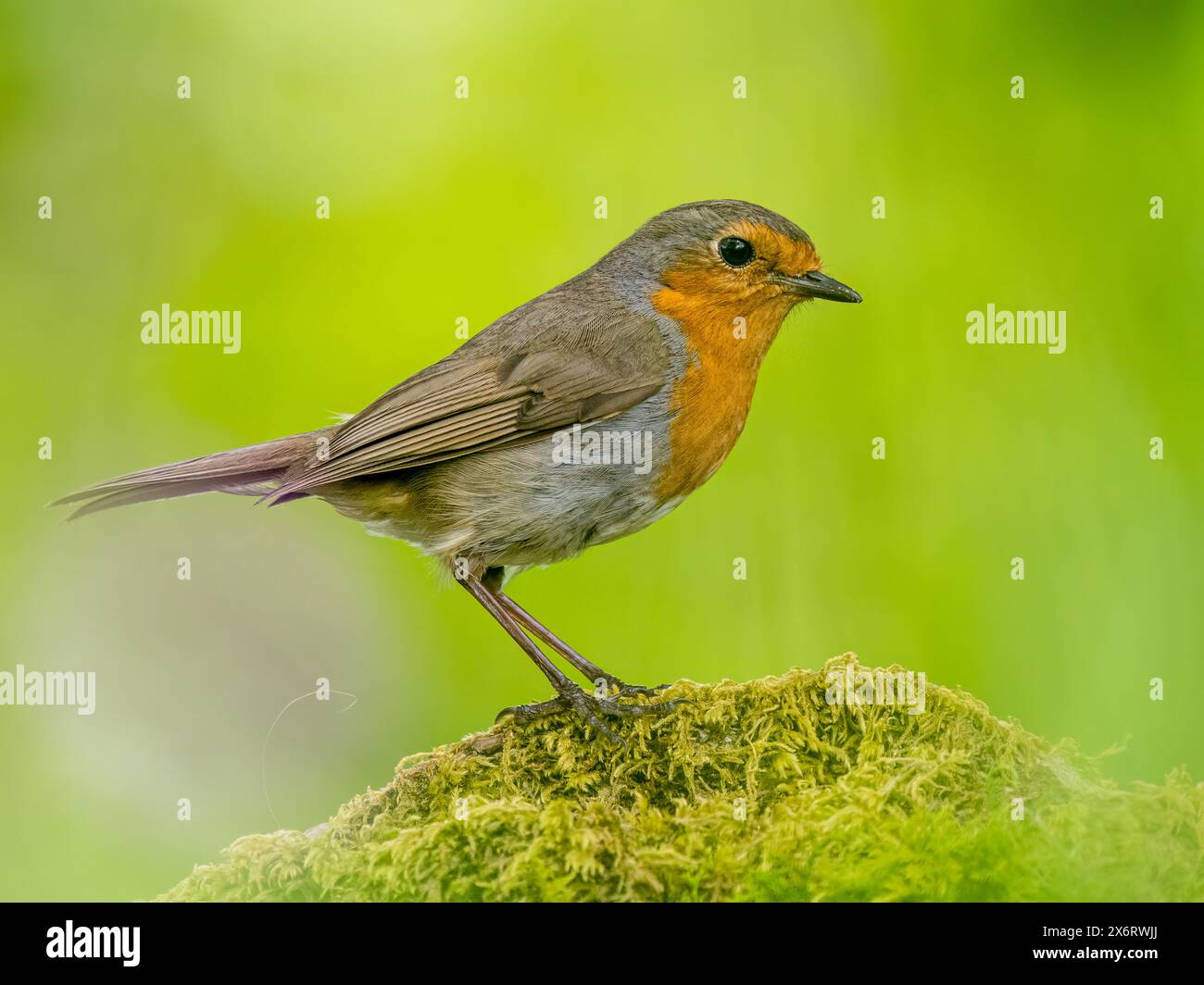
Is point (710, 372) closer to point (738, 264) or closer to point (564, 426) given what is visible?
point (738, 264)

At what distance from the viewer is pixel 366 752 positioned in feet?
18.8

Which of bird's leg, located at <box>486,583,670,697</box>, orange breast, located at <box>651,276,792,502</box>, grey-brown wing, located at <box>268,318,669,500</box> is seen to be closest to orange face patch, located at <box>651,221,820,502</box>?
orange breast, located at <box>651,276,792,502</box>

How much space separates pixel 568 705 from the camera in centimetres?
383

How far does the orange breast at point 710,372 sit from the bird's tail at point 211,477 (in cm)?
148

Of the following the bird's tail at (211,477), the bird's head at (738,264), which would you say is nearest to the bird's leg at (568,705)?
the bird's tail at (211,477)

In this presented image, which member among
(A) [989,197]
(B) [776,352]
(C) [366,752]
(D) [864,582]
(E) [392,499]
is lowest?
(C) [366,752]

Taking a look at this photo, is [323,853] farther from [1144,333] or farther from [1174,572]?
[1144,333]

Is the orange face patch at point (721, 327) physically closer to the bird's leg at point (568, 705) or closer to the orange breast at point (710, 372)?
the orange breast at point (710, 372)

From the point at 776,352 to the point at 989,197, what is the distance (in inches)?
74.4

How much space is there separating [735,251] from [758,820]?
2353mm

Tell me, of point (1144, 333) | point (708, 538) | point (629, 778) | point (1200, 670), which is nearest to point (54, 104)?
point (708, 538)

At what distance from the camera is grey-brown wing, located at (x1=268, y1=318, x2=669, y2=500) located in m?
4.38

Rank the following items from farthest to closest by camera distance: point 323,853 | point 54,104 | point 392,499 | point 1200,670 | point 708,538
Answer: point 54,104 → point 708,538 → point 1200,670 → point 392,499 → point 323,853

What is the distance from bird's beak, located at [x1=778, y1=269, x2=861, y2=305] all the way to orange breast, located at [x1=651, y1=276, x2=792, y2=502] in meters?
0.09
